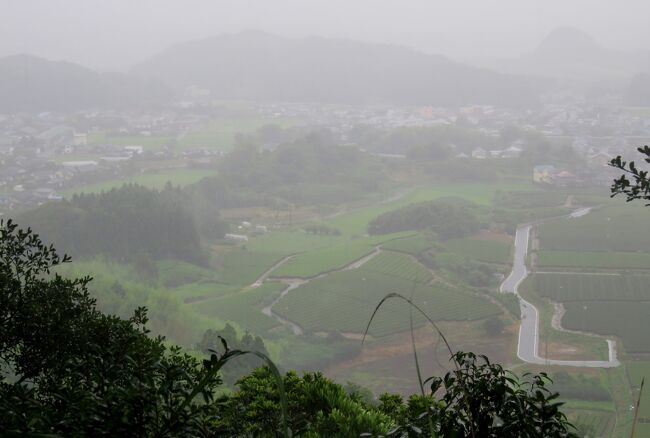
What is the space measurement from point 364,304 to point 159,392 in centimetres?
1660

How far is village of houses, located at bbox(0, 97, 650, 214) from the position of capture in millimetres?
31203

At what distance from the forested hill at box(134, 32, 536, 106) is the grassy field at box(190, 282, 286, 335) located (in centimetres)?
4212

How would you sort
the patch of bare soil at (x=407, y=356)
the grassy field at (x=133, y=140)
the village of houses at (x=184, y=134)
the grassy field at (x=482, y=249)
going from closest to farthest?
the patch of bare soil at (x=407, y=356), the grassy field at (x=482, y=249), the village of houses at (x=184, y=134), the grassy field at (x=133, y=140)

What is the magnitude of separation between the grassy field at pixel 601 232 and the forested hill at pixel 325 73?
33.2 m

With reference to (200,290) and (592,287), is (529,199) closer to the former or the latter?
(592,287)

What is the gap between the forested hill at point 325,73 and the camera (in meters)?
60.8

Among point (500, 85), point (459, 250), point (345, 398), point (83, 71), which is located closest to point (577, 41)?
point (500, 85)

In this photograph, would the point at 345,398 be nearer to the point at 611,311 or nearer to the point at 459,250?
the point at 611,311

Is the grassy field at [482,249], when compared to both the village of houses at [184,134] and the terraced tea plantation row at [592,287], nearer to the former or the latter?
the terraced tea plantation row at [592,287]

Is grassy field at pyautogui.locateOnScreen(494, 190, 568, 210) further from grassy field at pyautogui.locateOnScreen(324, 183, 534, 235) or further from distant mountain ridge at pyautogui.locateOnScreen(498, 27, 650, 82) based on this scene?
distant mountain ridge at pyautogui.locateOnScreen(498, 27, 650, 82)

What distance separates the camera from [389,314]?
17625 mm

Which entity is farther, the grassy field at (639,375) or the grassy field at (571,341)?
the grassy field at (571,341)

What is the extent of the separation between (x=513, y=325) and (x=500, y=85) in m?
47.5

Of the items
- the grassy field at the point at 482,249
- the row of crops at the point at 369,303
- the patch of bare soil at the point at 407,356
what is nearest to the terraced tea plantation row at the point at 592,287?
the row of crops at the point at 369,303
